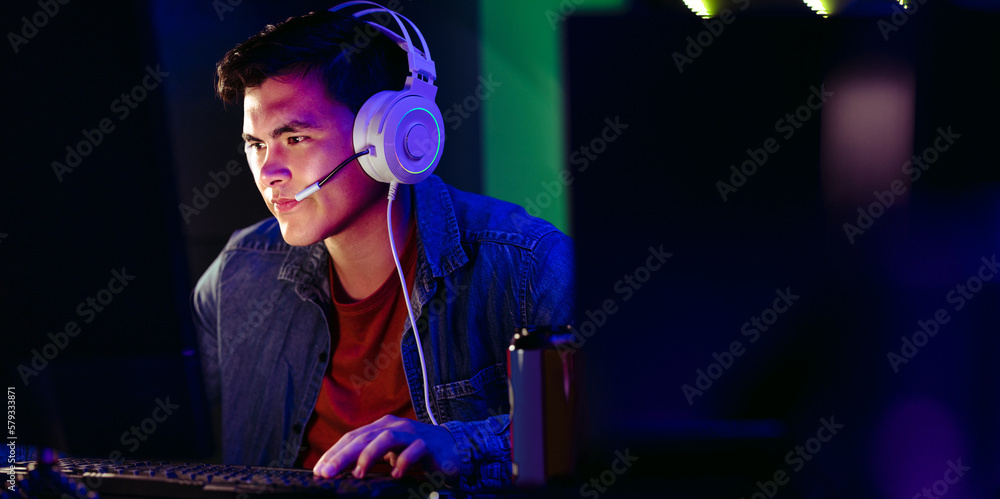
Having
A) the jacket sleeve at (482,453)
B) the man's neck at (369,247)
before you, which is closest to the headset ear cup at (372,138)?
the man's neck at (369,247)

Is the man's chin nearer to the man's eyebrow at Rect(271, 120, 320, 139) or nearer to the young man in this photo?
the young man

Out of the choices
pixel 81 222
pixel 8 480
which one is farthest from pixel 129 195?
pixel 8 480

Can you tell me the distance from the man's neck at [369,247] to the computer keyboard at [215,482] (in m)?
0.68

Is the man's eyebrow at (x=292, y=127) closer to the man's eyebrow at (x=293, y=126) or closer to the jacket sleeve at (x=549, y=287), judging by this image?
the man's eyebrow at (x=293, y=126)

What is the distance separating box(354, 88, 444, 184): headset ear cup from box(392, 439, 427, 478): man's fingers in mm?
449

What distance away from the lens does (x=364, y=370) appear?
1.39 m

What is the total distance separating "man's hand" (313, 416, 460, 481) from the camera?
786 millimetres

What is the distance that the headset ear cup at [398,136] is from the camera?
1.11 metres

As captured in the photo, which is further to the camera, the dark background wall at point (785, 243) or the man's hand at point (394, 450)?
the man's hand at point (394, 450)

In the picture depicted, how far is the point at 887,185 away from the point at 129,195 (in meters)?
0.78

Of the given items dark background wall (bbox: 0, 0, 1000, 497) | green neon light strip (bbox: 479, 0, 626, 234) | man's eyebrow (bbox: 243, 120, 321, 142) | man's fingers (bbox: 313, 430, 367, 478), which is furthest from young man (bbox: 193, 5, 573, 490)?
dark background wall (bbox: 0, 0, 1000, 497)

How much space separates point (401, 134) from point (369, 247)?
1.27 feet

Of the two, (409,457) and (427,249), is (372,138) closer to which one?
(427,249)

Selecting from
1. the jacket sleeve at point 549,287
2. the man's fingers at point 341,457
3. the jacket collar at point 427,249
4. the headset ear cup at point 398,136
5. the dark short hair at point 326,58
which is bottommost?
the man's fingers at point 341,457
